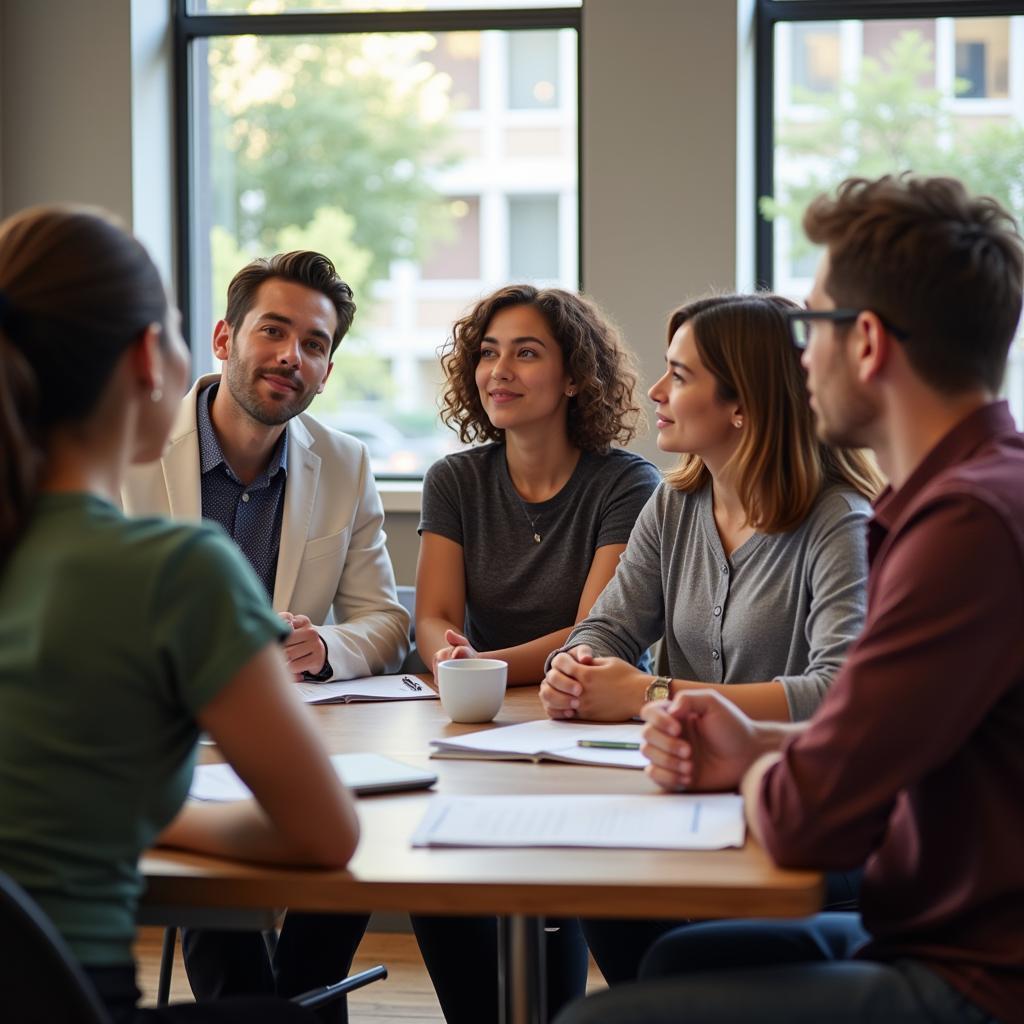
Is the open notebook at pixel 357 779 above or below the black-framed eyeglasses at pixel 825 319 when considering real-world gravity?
below

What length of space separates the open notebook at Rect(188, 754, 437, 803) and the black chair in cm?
38

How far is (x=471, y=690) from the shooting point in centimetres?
183

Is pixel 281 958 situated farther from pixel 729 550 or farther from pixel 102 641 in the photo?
pixel 102 641

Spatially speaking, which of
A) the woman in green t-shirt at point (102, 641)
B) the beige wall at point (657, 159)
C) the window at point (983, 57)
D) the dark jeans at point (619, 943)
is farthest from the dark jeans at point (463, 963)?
the window at point (983, 57)

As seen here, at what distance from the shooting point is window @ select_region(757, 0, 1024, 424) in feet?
11.8

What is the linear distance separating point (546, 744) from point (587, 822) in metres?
0.35

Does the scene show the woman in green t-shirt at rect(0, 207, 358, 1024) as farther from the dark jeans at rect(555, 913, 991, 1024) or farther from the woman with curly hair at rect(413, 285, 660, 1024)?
the woman with curly hair at rect(413, 285, 660, 1024)

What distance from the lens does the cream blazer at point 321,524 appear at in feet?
8.23

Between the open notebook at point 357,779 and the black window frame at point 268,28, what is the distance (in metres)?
2.34

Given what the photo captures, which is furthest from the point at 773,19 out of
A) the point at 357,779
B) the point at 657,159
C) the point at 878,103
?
the point at 357,779

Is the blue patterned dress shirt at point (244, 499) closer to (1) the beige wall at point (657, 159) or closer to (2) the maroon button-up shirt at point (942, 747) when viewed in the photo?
(1) the beige wall at point (657, 159)

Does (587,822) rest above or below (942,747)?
below

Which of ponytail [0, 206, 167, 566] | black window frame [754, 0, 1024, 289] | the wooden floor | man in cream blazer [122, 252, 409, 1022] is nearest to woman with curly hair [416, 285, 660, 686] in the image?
man in cream blazer [122, 252, 409, 1022]

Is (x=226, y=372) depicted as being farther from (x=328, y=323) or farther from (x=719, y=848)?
(x=719, y=848)
